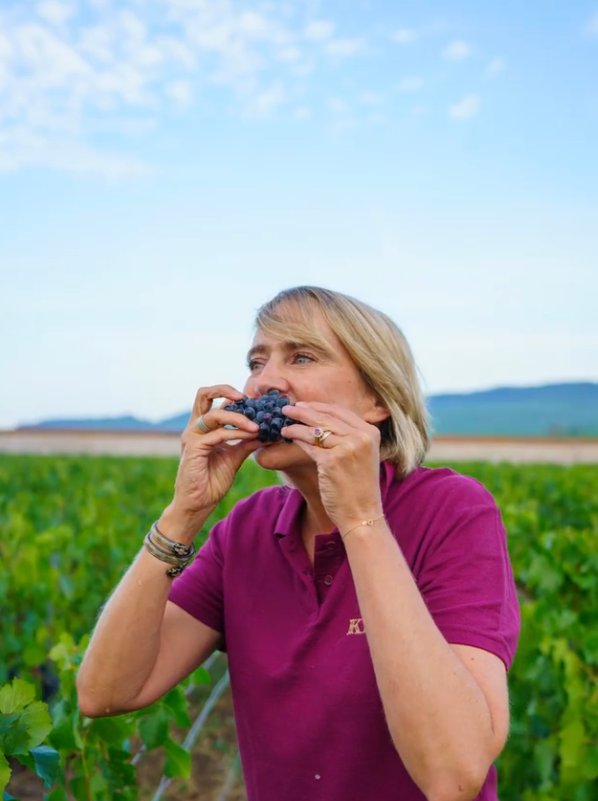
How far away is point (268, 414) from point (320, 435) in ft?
0.71

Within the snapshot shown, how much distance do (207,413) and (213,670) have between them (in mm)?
4369

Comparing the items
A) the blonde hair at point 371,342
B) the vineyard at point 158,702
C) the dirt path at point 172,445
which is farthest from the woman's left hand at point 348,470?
the dirt path at point 172,445

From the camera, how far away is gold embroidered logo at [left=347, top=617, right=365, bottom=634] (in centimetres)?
195

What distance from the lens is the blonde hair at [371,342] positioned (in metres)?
2.18

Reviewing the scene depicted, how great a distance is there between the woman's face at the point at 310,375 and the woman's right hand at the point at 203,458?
8 cm

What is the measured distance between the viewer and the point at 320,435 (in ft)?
5.92

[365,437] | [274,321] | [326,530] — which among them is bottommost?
[326,530]

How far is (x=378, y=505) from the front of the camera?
70.2 inches

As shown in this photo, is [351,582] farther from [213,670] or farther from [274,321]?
[213,670]

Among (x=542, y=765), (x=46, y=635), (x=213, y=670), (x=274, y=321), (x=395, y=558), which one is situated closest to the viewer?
(x=395, y=558)

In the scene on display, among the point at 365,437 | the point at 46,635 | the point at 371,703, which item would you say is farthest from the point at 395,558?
the point at 46,635

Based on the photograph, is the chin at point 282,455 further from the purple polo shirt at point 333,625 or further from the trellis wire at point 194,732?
the trellis wire at point 194,732

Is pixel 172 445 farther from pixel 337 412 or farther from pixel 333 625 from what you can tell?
pixel 337 412

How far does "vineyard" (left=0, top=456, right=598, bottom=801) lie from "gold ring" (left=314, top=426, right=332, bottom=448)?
0.79 metres
